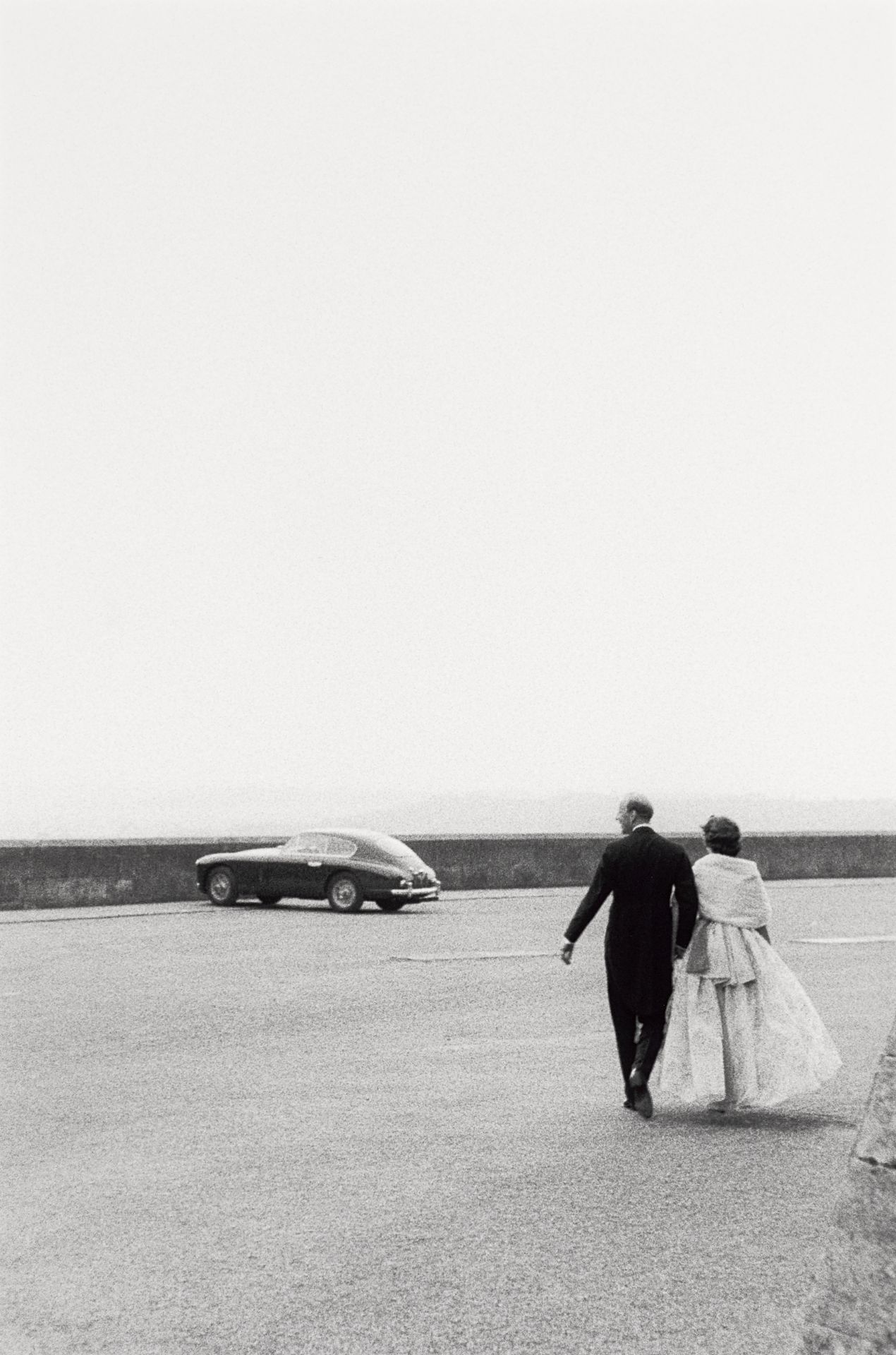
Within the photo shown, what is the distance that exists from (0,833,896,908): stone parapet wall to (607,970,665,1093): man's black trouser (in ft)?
54.4

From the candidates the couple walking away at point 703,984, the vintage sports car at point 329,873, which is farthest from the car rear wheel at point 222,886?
the couple walking away at point 703,984

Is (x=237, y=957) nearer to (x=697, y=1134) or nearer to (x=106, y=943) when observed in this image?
(x=106, y=943)

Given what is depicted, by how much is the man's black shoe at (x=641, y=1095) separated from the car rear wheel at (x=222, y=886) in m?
15.1

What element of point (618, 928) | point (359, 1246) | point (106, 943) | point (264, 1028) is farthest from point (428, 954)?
point (359, 1246)

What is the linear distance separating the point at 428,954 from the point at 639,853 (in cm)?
781

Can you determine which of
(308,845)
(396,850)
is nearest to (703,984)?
(396,850)

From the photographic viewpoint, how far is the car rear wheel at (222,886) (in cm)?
2247

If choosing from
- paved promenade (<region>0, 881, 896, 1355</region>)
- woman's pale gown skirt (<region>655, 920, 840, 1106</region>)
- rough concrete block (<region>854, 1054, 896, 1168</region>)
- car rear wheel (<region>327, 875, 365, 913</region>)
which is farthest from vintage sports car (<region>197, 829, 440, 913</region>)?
rough concrete block (<region>854, 1054, 896, 1168</region>)

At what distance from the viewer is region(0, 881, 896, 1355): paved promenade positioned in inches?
184

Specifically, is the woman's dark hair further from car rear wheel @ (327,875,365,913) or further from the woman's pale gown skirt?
car rear wheel @ (327,875,365,913)

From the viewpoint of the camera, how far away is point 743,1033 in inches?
304

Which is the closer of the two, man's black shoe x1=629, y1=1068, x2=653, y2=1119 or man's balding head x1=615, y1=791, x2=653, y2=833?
man's black shoe x1=629, y1=1068, x2=653, y2=1119

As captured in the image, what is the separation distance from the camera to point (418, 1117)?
773 centimetres

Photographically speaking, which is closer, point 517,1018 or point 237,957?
point 517,1018
